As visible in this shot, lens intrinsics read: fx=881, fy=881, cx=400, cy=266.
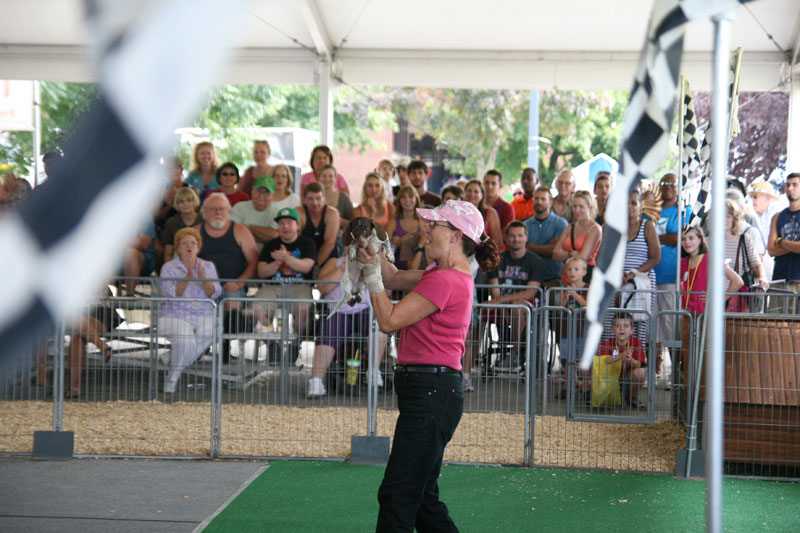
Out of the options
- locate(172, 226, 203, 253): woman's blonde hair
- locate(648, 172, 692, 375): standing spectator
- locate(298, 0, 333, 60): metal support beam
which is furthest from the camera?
locate(298, 0, 333, 60): metal support beam

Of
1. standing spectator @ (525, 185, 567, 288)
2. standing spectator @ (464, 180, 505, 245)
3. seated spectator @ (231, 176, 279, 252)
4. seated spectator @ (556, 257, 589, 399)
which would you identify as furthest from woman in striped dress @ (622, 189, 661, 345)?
seated spectator @ (231, 176, 279, 252)

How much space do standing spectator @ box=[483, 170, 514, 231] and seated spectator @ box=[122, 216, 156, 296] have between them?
3803 mm

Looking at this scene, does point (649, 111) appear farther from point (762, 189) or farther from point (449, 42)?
point (762, 189)

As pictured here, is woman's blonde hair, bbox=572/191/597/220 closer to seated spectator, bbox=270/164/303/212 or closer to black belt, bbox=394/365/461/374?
seated spectator, bbox=270/164/303/212

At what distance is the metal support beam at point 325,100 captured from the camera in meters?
12.5

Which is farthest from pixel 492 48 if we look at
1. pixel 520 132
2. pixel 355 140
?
pixel 355 140

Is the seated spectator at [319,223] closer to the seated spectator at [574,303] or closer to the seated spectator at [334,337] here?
the seated spectator at [334,337]

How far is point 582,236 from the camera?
30.7ft

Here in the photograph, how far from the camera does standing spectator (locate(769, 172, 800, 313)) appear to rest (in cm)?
900

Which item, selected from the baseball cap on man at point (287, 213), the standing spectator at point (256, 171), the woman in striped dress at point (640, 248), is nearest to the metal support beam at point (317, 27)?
the standing spectator at point (256, 171)

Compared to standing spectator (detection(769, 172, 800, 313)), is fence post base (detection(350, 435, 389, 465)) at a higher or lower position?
lower

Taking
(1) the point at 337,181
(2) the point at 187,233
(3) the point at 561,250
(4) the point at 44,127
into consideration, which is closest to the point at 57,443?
(2) the point at 187,233

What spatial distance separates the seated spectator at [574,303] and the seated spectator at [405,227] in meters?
1.61

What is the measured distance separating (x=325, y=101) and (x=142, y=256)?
14.1ft
